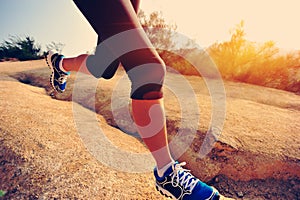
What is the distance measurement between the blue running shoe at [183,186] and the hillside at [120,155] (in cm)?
33

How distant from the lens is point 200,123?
2.55 meters

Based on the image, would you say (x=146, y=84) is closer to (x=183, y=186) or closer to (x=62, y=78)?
(x=183, y=186)

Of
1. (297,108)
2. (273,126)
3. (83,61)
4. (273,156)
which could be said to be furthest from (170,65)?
(83,61)

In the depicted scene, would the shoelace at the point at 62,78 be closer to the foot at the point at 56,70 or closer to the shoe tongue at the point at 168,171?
the foot at the point at 56,70

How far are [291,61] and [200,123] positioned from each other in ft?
13.9

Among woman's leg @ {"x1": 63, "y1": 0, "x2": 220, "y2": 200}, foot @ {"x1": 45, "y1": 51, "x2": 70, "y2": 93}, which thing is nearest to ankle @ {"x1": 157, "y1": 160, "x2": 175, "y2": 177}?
woman's leg @ {"x1": 63, "y1": 0, "x2": 220, "y2": 200}

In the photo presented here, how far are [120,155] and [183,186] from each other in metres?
0.85

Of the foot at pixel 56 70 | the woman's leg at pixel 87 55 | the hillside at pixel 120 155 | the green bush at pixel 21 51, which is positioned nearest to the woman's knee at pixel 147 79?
the woman's leg at pixel 87 55

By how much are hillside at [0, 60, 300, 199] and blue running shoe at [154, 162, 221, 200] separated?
1.10 ft

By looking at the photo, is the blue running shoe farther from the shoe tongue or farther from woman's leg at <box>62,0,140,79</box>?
woman's leg at <box>62,0,140,79</box>

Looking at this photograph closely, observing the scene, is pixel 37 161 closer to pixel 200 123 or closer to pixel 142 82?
pixel 142 82

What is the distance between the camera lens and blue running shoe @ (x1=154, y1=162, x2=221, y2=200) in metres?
1.20

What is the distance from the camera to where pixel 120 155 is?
1.97m

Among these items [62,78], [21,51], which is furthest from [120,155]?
[21,51]
